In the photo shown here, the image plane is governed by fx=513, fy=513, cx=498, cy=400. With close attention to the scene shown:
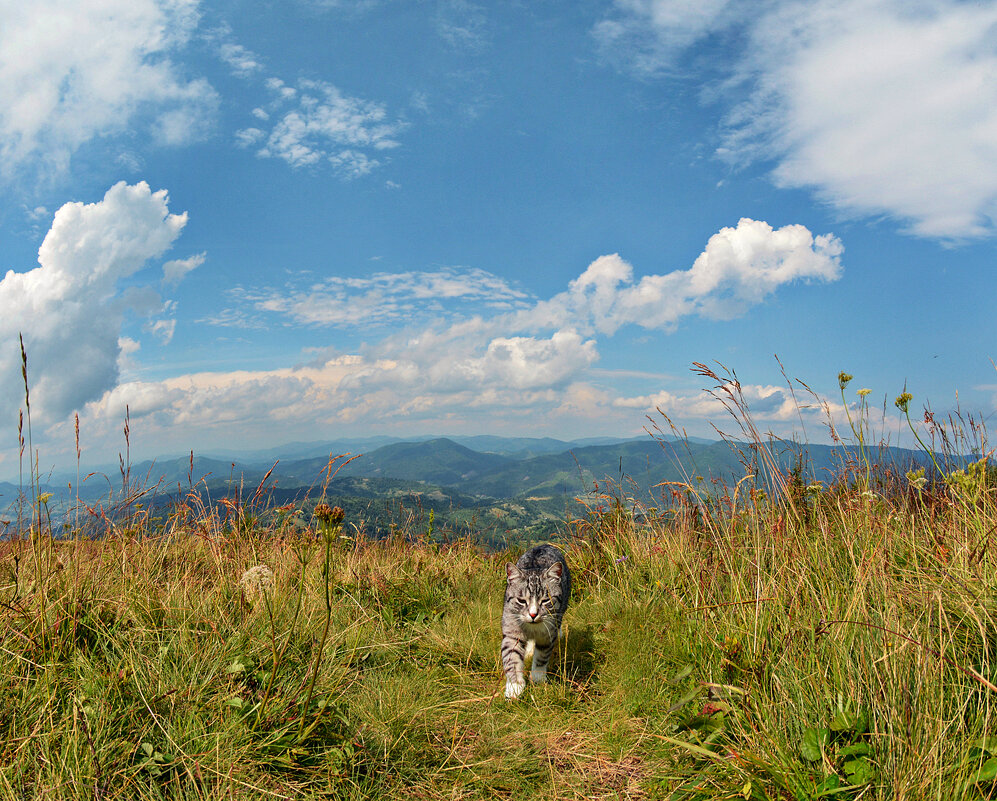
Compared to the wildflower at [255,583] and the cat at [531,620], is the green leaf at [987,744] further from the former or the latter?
the wildflower at [255,583]

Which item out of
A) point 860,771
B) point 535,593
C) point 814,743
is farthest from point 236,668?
point 860,771

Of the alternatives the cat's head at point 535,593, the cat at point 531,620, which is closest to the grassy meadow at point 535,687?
the cat at point 531,620

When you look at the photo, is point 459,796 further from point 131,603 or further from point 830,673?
point 131,603

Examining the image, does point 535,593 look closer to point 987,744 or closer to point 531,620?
point 531,620

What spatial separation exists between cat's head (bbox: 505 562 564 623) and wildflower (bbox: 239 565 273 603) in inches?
88.7

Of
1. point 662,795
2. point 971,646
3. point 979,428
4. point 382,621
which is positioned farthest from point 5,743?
point 979,428

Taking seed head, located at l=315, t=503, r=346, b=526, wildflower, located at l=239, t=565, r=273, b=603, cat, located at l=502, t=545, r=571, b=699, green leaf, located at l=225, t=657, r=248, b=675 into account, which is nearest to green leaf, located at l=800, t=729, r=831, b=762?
cat, located at l=502, t=545, r=571, b=699

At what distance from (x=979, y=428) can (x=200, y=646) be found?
843 cm

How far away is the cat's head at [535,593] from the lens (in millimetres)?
4684

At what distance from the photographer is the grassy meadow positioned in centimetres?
249

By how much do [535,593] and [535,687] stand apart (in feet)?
2.52

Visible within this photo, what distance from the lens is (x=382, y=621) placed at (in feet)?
17.3

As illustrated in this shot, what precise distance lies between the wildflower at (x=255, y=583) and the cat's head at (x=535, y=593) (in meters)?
2.25

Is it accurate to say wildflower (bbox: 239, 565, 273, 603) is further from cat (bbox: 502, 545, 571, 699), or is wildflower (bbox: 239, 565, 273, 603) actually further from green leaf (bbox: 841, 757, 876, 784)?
green leaf (bbox: 841, 757, 876, 784)
